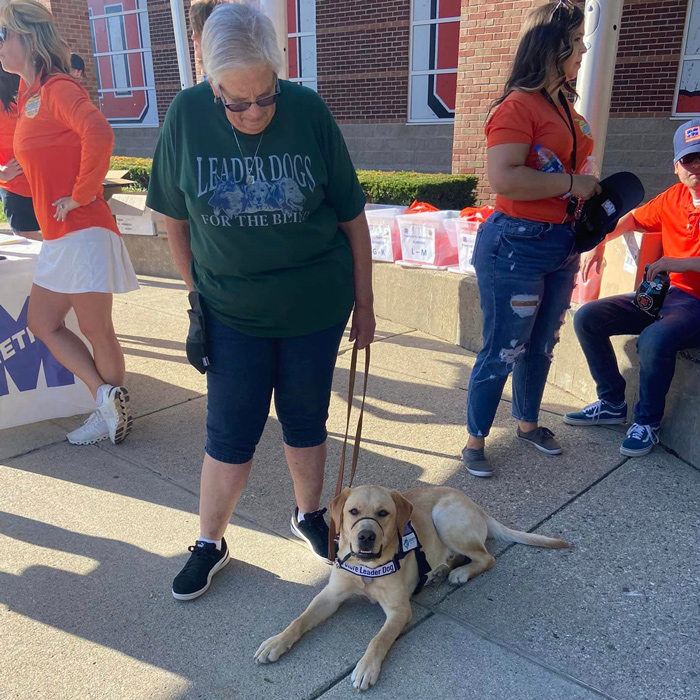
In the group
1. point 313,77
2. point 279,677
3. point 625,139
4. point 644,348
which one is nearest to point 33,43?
point 279,677

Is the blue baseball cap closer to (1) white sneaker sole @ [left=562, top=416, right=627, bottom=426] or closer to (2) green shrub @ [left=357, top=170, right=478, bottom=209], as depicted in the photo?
(1) white sneaker sole @ [left=562, top=416, right=627, bottom=426]

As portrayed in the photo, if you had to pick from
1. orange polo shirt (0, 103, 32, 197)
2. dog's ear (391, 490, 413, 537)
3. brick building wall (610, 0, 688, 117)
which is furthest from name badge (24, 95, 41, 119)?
brick building wall (610, 0, 688, 117)

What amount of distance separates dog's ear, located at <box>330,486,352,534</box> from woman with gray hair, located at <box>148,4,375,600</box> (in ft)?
0.89

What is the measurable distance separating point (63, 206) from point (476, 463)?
2458 mm

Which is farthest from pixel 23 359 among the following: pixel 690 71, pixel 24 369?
pixel 690 71

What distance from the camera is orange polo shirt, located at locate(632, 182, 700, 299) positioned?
11.1 ft

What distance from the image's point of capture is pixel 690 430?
11.0 feet

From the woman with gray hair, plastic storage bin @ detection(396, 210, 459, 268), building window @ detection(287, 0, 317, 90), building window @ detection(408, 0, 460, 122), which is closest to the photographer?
the woman with gray hair

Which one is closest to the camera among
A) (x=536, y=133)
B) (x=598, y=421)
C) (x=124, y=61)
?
(x=536, y=133)

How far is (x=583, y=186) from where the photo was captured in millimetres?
2918

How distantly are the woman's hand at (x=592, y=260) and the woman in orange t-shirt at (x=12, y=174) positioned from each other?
3.64 meters

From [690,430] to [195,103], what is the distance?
2803 mm

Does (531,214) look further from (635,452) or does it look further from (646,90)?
(646,90)

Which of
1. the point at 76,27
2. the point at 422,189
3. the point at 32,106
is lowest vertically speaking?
the point at 422,189
